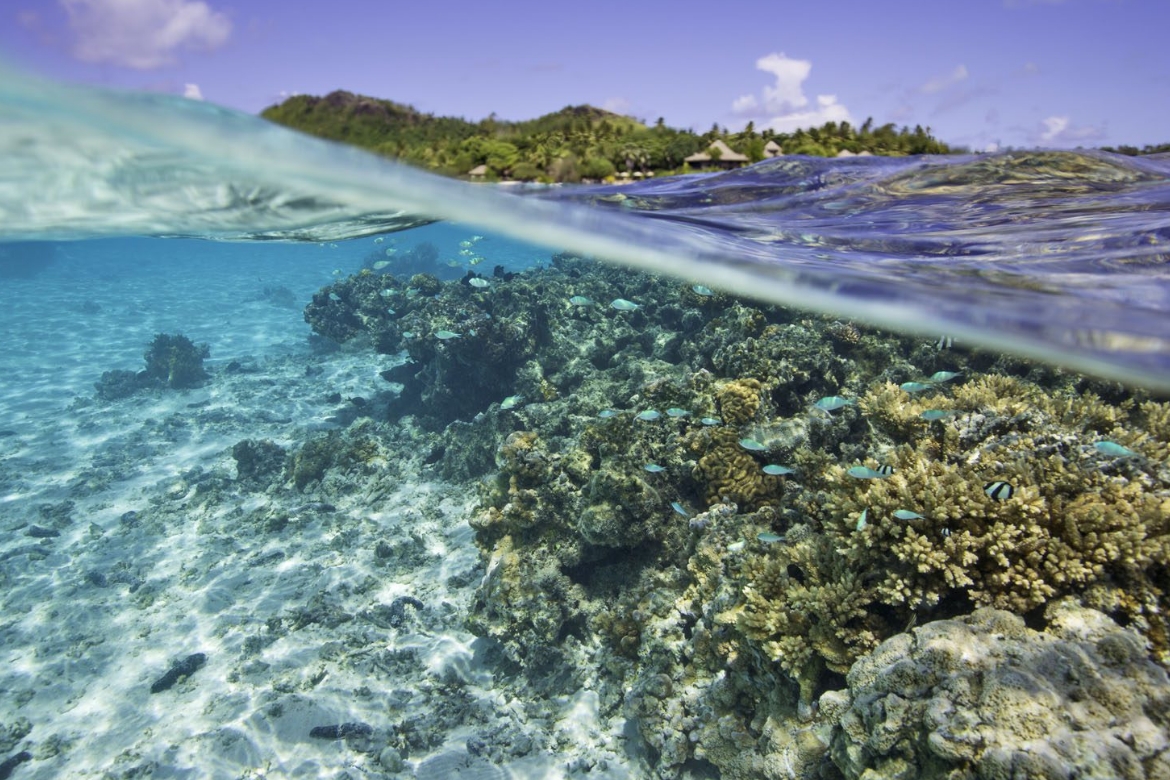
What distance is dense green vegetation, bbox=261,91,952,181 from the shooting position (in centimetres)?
729

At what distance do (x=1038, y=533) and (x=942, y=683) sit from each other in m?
1.82

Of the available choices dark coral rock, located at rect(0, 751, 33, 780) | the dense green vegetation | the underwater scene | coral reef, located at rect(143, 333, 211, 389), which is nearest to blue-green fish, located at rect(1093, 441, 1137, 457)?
the underwater scene

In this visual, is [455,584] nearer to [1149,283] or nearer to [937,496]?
[937,496]

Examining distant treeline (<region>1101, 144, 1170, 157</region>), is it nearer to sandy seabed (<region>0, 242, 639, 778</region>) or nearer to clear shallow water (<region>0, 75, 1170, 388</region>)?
clear shallow water (<region>0, 75, 1170, 388</region>)

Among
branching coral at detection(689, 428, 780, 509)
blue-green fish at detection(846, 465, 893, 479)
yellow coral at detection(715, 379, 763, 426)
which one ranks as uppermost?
blue-green fish at detection(846, 465, 893, 479)

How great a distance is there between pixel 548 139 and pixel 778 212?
406 centimetres

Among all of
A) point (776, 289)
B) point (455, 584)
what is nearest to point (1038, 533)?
point (776, 289)

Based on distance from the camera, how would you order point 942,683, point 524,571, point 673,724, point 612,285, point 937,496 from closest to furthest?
point 942,683
point 937,496
point 673,724
point 524,571
point 612,285

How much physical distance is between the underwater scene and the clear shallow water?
6 centimetres

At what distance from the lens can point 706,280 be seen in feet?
35.3

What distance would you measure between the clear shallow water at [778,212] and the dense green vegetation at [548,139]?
0.35 m

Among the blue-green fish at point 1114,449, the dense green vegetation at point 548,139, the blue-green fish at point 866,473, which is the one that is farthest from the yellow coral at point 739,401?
the blue-green fish at point 1114,449

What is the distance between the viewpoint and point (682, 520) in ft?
27.3

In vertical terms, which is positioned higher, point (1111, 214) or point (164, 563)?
point (1111, 214)
